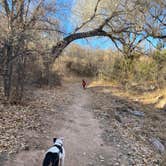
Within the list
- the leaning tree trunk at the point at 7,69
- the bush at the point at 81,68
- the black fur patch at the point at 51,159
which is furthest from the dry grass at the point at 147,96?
the bush at the point at 81,68

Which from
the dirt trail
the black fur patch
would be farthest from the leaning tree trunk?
the black fur patch

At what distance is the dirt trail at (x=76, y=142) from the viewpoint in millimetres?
8539

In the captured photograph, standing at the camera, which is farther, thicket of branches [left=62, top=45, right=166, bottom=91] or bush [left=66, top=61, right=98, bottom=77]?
bush [left=66, top=61, right=98, bottom=77]

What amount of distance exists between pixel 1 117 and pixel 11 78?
321cm

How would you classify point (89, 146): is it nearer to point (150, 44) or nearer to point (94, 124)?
point (94, 124)

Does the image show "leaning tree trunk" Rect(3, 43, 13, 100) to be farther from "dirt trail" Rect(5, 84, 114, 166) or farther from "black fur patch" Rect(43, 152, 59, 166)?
"black fur patch" Rect(43, 152, 59, 166)

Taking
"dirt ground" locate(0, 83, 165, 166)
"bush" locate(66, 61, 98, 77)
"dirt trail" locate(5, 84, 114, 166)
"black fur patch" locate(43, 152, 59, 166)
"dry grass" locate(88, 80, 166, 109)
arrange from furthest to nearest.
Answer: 1. "bush" locate(66, 61, 98, 77)
2. "dry grass" locate(88, 80, 166, 109)
3. "dirt ground" locate(0, 83, 165, 166)
4. "dirt trail" locate(5, 84, 114, 166)
5. "black fur patch" locate(43, 152, 59, 166)

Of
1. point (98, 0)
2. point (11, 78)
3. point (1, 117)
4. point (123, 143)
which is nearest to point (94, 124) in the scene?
point (123, 143)

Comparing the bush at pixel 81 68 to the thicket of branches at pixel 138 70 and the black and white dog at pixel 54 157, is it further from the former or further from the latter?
the black and white dog at pixel 54 157

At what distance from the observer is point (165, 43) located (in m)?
25.2

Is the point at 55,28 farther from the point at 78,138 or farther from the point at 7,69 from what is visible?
the point at 78,138

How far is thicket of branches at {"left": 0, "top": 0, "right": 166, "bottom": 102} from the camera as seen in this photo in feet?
43.5

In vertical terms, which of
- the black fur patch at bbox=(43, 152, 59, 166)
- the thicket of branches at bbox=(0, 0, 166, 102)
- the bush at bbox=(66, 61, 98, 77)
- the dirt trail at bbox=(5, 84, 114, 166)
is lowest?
the dirt trail at bbox=(5, 84, 114, 166)

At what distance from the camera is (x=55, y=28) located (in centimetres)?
1594
